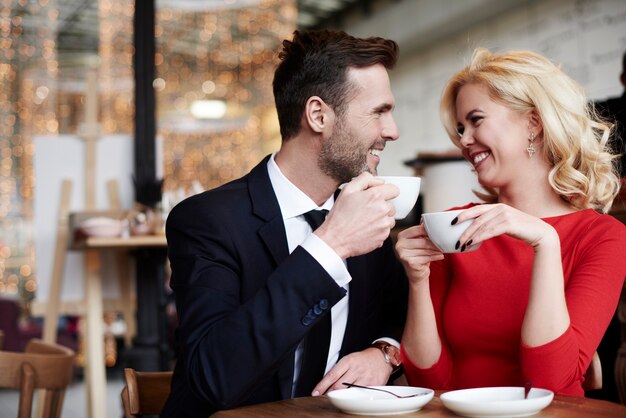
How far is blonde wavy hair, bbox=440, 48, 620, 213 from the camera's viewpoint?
5.40ft

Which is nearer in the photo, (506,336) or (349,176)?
(506,336)

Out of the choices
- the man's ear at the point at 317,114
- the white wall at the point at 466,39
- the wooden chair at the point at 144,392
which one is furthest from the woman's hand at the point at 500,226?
the white wall at the point at 466,39

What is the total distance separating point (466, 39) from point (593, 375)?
4.79 m

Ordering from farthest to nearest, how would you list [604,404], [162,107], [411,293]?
[162,107]
[411,293]
[604,404]

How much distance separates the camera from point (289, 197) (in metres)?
1.71

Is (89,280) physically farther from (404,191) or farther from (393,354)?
(404,191)

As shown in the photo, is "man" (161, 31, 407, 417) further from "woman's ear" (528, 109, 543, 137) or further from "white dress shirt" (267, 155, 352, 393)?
"woman's ear" (528, 109, 543, 137)

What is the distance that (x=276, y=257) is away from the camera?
5.17 feet

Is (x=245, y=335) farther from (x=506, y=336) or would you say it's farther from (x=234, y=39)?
(x=234, y=39)

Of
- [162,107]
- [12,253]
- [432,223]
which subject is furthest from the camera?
[12,253]

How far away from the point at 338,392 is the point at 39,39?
343 inches

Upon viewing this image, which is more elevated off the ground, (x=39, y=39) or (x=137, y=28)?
(x=39, y=39)

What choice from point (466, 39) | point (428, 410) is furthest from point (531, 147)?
point (466, 39)

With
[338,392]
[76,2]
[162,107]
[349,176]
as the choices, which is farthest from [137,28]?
[76,2]
